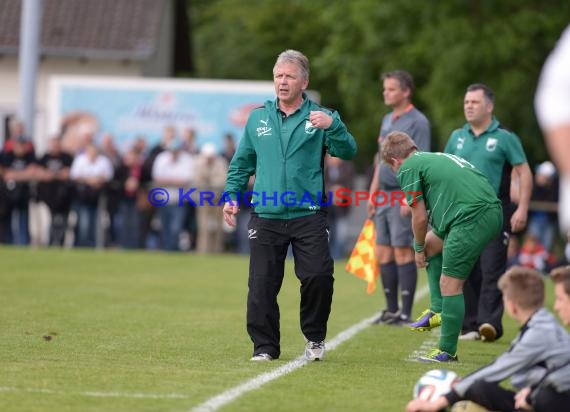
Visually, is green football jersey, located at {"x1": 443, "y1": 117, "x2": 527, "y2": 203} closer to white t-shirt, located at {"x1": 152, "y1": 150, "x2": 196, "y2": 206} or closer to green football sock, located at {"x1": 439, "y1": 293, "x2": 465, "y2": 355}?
green football sock, located at {"x1": 439, "y1": 293, "x2": 465, "y2": 355}

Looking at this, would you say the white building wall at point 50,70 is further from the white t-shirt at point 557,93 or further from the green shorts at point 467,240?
the white t-shirt at point 557,93

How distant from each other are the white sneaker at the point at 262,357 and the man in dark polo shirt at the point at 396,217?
319cm

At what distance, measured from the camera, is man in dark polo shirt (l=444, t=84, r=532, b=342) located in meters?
11.9

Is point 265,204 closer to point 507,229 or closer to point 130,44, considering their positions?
point 507,229

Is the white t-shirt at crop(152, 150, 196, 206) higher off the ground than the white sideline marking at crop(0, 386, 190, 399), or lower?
higher

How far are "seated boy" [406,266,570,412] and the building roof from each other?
29.1 meters

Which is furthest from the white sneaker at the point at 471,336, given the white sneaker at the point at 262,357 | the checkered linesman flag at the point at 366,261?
the white sneaker at the point at 262,357

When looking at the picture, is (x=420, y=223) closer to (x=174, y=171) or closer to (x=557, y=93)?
(x=557, y=93)

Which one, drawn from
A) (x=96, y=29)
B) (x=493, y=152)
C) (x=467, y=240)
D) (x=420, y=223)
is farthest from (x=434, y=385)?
(x=96, y=29)

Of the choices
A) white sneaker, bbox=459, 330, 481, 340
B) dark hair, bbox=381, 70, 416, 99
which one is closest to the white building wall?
dark hair, bbox=381, 70, 416, 99

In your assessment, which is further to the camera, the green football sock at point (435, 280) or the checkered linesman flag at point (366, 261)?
the checkered linesman flag at point (366, 261)

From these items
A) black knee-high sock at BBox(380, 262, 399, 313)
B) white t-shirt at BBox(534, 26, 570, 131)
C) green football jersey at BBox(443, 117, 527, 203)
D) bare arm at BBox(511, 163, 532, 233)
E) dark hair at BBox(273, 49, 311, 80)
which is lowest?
black knee-high sock at BBox(380, 262, 399, 313)

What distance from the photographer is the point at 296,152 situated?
380 inches

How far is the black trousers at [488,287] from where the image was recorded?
1205cm
